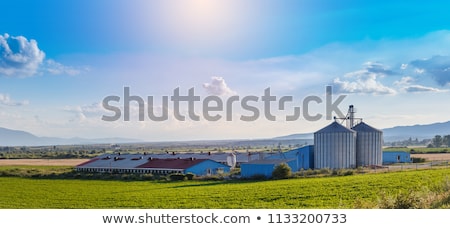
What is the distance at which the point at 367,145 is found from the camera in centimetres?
2428

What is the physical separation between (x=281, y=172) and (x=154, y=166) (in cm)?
939

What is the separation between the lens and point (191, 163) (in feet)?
89.4

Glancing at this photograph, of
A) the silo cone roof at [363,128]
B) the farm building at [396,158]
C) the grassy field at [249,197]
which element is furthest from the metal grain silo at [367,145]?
the grassy field at [249,197]

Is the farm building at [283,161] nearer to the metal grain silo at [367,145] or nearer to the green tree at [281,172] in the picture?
the green tree at [281,172]

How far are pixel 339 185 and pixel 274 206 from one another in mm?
4729

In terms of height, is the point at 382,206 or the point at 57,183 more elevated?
the point at 382,206

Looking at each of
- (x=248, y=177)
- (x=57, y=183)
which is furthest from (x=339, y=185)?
(x=57, y=183)

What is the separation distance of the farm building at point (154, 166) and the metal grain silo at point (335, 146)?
6268mm

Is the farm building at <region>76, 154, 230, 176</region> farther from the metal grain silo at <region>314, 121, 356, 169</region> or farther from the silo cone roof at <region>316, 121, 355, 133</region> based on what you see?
the silo cone roof at <region>316, 121, 355, 133</region>

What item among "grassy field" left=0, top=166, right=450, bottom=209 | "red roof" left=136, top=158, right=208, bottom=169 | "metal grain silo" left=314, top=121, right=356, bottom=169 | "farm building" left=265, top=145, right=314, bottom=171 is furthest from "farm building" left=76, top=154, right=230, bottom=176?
"grassy field" left=0, top=166, right=450, bottom=209

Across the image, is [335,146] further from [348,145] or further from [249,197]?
[249,197]

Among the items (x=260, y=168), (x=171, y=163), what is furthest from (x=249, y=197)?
(x=171, y=163)

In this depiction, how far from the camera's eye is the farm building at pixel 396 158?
26.2 metres
